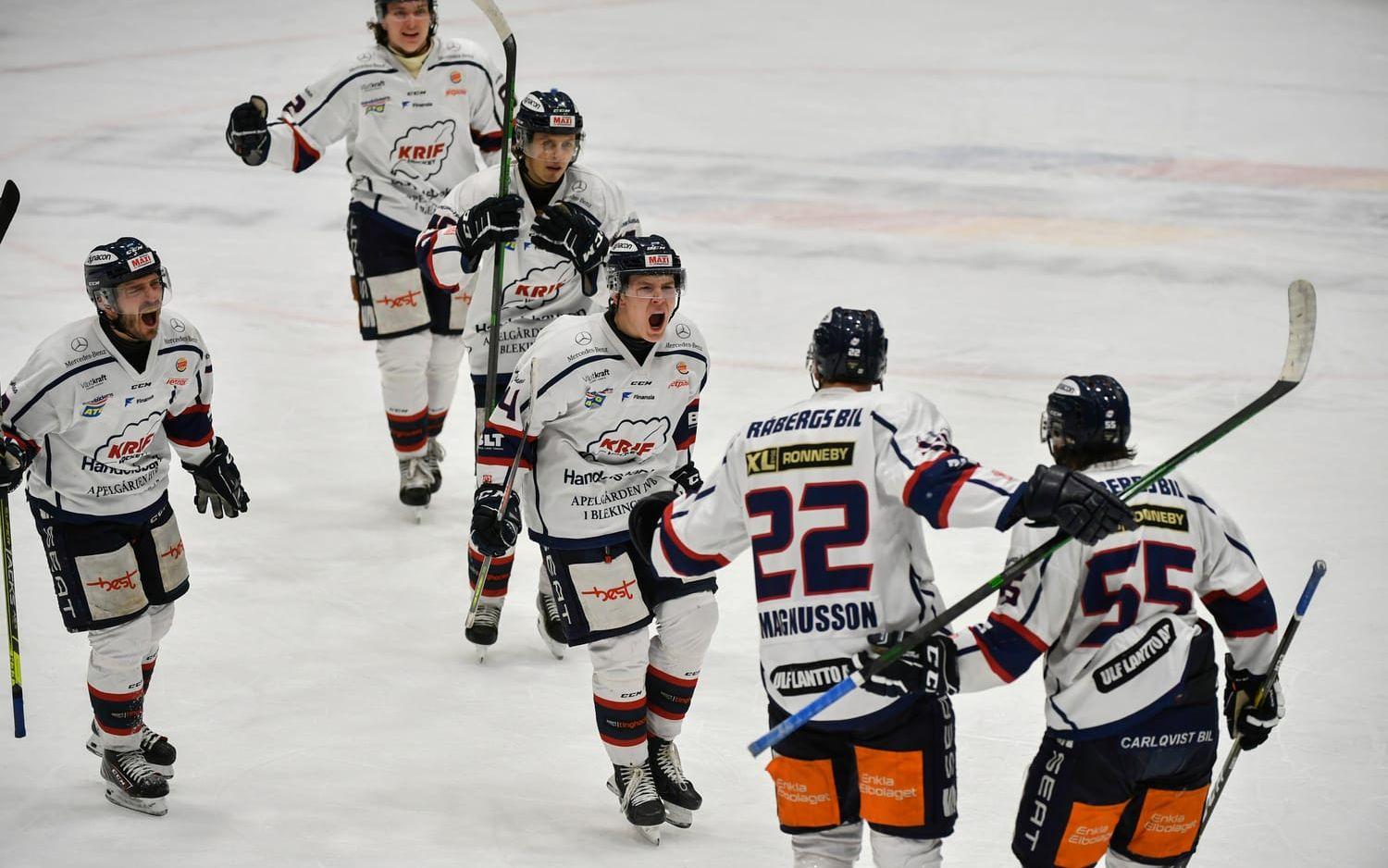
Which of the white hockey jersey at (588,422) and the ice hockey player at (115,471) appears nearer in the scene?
the ice hockey player at (115,471)

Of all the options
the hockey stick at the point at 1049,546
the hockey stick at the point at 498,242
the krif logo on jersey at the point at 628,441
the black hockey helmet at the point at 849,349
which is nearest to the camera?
the hockey stick at the point at 1049,546

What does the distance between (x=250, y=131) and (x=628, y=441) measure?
2.40 meters

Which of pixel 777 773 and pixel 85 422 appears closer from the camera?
pixel 777 773

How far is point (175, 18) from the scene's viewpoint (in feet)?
43.8

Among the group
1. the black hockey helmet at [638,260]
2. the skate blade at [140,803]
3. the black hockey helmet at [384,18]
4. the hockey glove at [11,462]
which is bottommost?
the skate blade at [140,803]

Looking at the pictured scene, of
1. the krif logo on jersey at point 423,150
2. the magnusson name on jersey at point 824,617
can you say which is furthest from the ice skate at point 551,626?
the magnusson name on jersey at point 824,617

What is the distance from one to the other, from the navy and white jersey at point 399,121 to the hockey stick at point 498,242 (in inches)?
33.2

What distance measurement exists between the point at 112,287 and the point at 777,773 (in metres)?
1.95

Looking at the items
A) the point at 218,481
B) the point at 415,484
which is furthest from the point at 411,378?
the point at 218,481

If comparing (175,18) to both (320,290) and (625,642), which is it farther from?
(625,642)

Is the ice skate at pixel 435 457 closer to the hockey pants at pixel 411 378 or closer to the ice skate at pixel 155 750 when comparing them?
the hockey pants at pixel 411 378

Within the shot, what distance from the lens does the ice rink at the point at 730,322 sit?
4273mm

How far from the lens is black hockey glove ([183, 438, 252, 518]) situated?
443cm

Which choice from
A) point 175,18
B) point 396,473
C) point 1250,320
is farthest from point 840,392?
point 175,18
